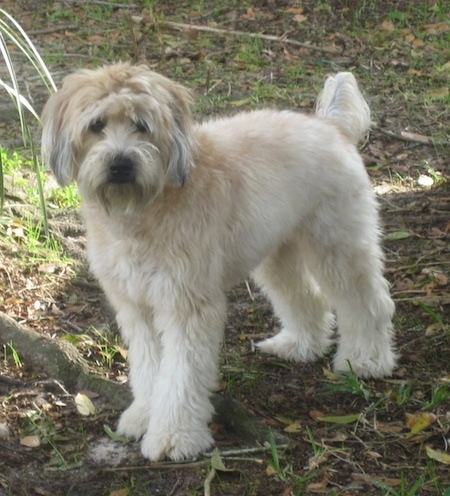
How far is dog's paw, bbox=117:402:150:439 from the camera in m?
4.20

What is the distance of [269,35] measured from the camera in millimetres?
9461

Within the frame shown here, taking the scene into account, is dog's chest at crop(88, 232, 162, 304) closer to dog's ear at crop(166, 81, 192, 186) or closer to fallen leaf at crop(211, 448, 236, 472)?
dog's ear at crop(166, 81, 192, 186)

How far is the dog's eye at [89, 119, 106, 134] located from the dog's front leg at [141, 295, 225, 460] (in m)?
0.79

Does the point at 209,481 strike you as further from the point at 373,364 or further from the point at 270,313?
the point at 270,313

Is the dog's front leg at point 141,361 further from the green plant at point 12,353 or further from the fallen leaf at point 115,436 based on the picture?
the green plant at point 12,353

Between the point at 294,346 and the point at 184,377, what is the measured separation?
1205mm

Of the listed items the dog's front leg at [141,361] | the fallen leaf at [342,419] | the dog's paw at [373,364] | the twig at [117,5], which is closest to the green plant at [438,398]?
the fallen leaf at [342,419]

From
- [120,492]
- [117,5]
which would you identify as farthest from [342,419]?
[117,5]

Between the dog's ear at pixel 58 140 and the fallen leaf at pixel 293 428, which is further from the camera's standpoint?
the fallen leaf at pixel 293 428

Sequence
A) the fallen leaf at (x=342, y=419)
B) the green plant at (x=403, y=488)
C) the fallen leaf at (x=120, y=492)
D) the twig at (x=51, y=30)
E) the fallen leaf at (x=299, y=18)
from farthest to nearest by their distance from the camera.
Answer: the fallen leaf at (x=299, y=18) → the twig at (x=51, y=30) → the fallen leaf at (x=342, y=419) → the fallen leaf at (x=120, y=492) → the green plant at (x=403, y=488)

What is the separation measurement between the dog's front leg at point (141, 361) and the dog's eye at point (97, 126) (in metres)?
0.85

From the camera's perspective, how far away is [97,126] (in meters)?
3.74

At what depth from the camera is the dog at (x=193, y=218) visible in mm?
3750

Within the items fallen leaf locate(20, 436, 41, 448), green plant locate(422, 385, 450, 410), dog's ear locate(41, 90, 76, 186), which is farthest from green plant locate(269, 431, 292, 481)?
dog's ear locate(41, 90, 76, 186)
